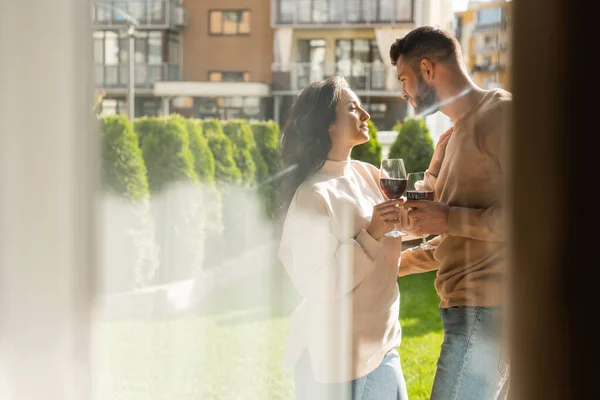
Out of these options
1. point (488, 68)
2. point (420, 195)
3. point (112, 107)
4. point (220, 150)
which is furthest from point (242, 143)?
point (488, 68)

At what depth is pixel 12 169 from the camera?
1.15 meters

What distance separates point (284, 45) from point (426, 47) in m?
0.27

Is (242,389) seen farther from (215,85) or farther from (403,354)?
(215,85)

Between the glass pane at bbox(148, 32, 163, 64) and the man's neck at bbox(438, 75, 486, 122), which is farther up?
the glass pane at bbox(148, 32, 163, 64)

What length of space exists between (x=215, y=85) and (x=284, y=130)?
16cm

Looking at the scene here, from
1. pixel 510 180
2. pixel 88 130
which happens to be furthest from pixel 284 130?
pixel 510 180

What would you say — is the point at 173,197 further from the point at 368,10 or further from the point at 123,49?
the point at 368,10

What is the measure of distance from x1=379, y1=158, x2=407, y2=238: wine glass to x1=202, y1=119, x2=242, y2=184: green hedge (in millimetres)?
282

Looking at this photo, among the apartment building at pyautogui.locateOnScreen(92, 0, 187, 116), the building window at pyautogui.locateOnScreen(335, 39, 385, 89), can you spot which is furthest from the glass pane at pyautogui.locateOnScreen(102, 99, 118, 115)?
the building window at pyautogui.locateOnScreen(335, 39, 385, 89)

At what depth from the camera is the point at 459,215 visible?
3.95ft

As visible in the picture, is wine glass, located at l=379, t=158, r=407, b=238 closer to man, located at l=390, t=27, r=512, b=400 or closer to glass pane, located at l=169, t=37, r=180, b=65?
man, located at l=390, t=27, r=512, b=400

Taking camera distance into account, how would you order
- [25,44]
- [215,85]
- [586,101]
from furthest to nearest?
[215,85]
[25,44]
[586,101]

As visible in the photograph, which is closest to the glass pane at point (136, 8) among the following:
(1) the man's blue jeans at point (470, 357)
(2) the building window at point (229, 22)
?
(2) the building window at point (229, 22)

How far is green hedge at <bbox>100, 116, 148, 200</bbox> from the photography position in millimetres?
1207
